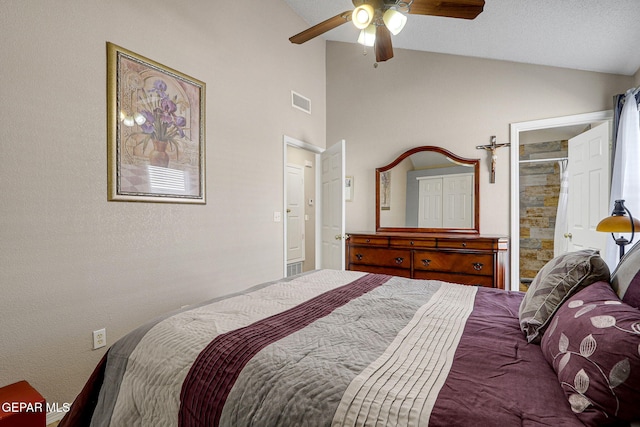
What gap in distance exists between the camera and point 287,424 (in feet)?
2.60

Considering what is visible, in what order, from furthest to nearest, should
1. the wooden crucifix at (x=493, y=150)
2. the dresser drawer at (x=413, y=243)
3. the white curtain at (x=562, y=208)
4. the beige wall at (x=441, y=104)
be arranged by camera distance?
1. the white curtain at (x=562, y=208)
2. the wooden crucifix at (x=493, y=150)
3. the dresser drawer at (x=413, y=243)
4. the beige wall at (x=441, y=104)

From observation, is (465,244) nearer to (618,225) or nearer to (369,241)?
(369,241)

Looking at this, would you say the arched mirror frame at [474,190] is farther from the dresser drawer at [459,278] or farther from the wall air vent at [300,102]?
the wall air vent at [300,102]

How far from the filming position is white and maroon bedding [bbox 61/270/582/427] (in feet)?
2.48

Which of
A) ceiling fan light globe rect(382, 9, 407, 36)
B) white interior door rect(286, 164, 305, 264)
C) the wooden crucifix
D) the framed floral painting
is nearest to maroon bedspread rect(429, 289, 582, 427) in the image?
ceiling fan light globe rect(382, 9, 407, 36)

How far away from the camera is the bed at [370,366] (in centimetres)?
73

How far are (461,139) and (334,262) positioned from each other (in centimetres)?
213

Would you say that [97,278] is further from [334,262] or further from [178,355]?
[334,262]

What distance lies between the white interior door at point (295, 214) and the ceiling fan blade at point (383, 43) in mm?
3503

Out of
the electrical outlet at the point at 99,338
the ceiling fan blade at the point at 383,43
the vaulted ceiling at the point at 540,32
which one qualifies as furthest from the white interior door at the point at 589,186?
the electrical outlet at the point at 99,338

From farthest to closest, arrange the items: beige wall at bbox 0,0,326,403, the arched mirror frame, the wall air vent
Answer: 1. the wall air vent
2. the arched mirror frame
3. beige wall at bbox 0,0,326,403

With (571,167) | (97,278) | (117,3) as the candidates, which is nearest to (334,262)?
(97,278)

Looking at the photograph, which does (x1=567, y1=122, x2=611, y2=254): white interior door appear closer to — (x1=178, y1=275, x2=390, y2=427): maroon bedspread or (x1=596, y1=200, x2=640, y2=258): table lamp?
(x1=596, y1=200, x2=640, y2=258): table lamp

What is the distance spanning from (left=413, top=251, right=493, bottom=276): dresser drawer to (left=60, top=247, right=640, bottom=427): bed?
5.66 feet
